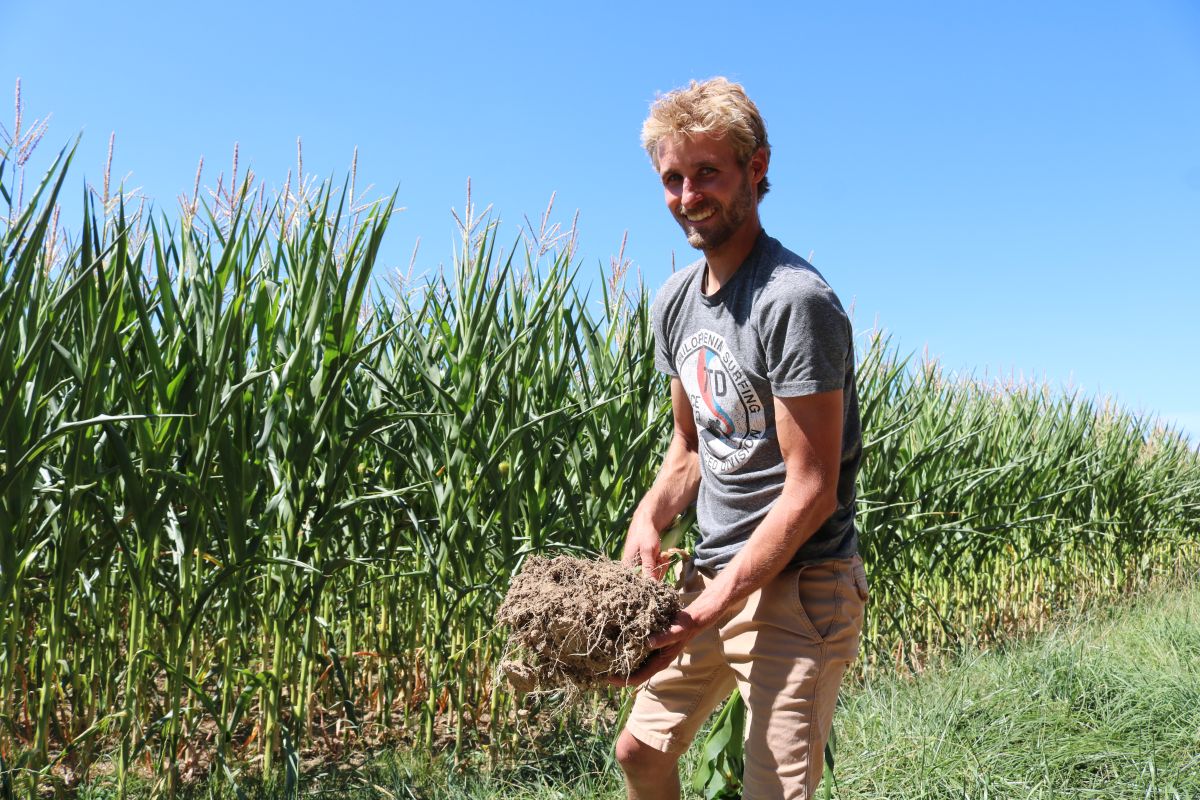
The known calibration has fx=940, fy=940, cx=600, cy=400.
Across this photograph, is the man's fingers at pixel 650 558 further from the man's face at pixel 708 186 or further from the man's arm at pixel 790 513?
the man's face at pixel 708 186

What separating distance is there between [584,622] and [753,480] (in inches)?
17.6

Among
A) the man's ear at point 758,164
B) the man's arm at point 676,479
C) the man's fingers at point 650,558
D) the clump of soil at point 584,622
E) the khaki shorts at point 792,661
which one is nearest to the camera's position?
Result: the clump of soil at point 584,622

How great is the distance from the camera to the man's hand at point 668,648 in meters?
1.62

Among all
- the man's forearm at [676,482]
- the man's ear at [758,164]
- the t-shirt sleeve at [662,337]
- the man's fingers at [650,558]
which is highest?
the man's ear at [758,164]

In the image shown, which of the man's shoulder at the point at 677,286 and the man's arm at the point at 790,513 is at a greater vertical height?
the man's shoulder at the point at 677,286

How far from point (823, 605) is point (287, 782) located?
1.54 meters

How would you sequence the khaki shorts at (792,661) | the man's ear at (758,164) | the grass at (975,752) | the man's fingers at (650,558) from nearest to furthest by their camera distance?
the khaki shorts at (792,661)
the man's ear at (758,164)
the man's fingers at (650,558)
the grass at (975,752)

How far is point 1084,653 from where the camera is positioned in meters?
4.33

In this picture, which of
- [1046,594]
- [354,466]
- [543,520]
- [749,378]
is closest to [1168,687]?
[543,520]

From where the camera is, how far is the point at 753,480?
183cm

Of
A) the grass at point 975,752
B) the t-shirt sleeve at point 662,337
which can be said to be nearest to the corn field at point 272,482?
the grass at point 975,752

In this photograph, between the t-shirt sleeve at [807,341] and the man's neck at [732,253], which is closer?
the t-shirt sleeve at [807,341]

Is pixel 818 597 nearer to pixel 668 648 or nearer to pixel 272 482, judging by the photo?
pixel 668 648

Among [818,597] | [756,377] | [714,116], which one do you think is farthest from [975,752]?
[714,116]
